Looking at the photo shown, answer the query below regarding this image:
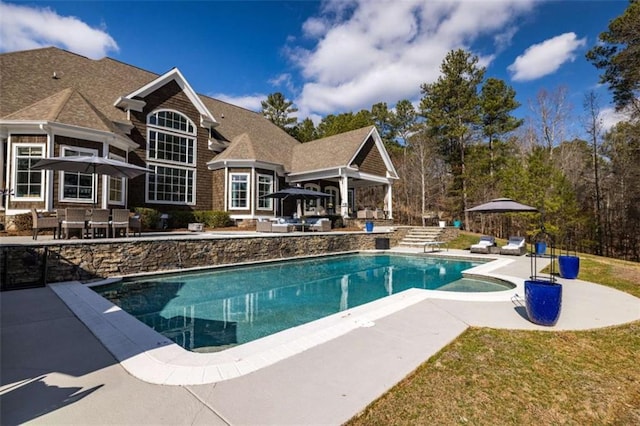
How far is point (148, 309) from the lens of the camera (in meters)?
6.60

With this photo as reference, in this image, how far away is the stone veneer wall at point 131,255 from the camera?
7.50 meters

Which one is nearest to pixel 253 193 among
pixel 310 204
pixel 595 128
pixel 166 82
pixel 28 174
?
pixel 310 204

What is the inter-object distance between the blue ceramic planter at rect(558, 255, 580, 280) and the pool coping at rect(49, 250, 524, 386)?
5736 millimetres

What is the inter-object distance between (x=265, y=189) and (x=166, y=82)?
8.36 m

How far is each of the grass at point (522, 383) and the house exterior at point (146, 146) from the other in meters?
14.5

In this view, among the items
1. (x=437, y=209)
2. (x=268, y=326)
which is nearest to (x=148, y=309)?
(x=268, y=326)

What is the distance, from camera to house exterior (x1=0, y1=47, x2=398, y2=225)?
11.9 meters

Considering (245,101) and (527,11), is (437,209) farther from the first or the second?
(245,101)

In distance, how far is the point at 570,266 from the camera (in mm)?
8734

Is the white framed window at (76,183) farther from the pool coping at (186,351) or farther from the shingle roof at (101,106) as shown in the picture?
the pool coping at (186,351)

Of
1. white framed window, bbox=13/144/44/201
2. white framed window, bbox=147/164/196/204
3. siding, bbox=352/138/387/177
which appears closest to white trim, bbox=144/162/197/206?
white framed window, bbox=147/164/196/204

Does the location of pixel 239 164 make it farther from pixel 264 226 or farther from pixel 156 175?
pixel 264 226

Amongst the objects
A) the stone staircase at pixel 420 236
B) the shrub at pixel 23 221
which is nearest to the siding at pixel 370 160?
the stone staircase at pixel 420 236

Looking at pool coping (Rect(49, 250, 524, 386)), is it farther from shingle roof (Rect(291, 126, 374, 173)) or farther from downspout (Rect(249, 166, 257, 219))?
shingle roof (Rect(291, 126, 374, 173))
